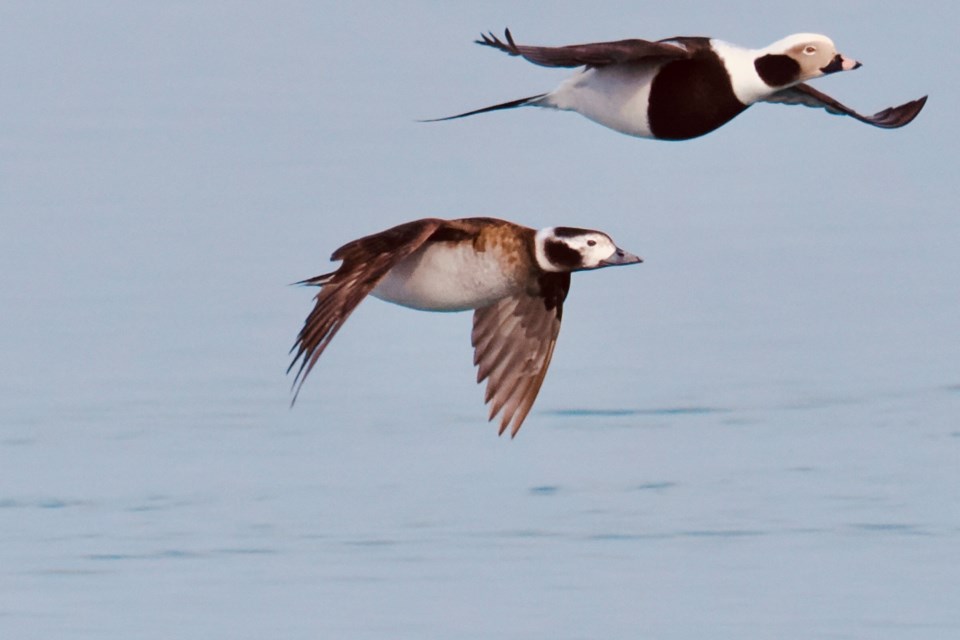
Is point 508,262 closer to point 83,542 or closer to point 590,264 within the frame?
point 590,264

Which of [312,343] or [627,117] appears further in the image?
[627,117]

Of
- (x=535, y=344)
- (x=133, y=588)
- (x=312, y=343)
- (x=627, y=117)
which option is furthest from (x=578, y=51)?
(x=133, y=588)

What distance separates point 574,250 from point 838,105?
5.67ft

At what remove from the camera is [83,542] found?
9.28m

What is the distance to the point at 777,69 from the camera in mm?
9383

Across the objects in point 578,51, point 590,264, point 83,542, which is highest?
point 578,51

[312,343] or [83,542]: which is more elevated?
[312,343]

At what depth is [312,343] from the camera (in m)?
8.05

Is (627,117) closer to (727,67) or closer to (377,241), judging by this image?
(727,67)

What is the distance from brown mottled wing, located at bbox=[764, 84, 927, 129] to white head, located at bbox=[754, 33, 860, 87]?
0.55 m

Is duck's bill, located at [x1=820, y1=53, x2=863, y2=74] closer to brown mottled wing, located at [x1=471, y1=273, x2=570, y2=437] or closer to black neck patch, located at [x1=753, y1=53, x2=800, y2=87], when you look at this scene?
black neck patch, located at [x1=753, y1=53, x2=800, y2=87]

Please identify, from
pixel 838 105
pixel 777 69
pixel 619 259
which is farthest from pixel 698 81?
pixel 838 105

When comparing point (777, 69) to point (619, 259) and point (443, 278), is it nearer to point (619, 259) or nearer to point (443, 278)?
point (619, 259)

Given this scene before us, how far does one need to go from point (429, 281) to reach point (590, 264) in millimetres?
559
